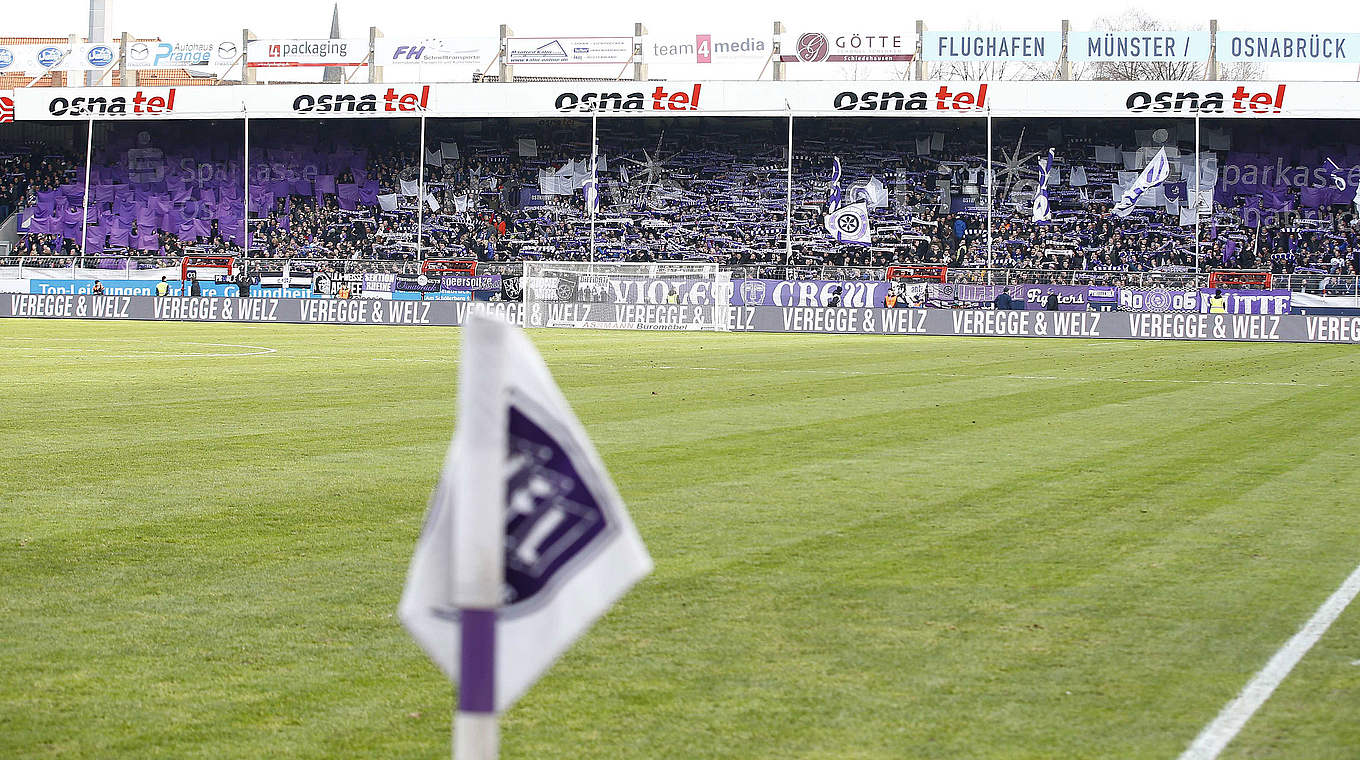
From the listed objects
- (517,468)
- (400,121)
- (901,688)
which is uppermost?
(400,121)

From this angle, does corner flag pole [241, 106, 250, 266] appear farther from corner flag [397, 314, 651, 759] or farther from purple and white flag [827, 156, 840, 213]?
corner flag [397, 314, 651, 759]

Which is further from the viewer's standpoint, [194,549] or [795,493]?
[795,493]

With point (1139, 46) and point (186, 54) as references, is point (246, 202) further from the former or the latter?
point (1139, 46)

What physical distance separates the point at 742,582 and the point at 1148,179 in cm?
5134

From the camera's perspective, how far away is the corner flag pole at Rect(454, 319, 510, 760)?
8.76 feet

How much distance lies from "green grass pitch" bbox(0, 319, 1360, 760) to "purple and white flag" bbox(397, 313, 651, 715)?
7.35 feet

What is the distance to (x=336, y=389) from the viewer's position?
66.8 ft

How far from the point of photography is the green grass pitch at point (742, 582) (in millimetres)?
5438

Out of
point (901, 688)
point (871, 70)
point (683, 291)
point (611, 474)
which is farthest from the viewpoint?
point (871, 70)

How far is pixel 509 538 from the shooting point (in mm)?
2943

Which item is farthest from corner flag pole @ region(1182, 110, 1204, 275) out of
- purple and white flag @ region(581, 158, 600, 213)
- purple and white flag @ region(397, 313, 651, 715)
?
purple and white flag @ region(397, 313, 651, 715)

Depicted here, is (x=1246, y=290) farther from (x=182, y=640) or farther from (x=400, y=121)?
(x=182, y=640)

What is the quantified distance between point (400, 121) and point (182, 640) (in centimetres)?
6297

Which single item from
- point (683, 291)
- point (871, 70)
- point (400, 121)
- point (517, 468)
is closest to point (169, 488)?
point (517, 468)
